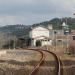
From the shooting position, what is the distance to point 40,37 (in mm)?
100375

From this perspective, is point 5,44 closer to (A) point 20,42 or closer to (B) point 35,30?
(A) point 20,42

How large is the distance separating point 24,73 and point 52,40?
267 feet

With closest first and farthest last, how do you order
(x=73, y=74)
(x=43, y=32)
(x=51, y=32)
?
(x=73, y=74) → (x=43, y=32) → (x=51, y=32)

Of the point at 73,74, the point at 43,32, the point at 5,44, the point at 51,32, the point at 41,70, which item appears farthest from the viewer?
the point at 51,32

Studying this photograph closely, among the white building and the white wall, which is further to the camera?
the white wall

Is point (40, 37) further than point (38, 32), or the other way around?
point (38, 32)

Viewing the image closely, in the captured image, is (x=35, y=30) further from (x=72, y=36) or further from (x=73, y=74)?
(x=73, y=74)

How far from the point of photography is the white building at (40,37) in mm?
96625

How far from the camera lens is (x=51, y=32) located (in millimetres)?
113625

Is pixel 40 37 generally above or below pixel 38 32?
below

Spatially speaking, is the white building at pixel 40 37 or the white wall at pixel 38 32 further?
the white wall at pixel 38 32

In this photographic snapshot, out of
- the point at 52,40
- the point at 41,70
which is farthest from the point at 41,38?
the point at 41,70

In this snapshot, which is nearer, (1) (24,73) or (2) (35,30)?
(1) (24,73)

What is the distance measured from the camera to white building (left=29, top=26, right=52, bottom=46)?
96.6 metres
